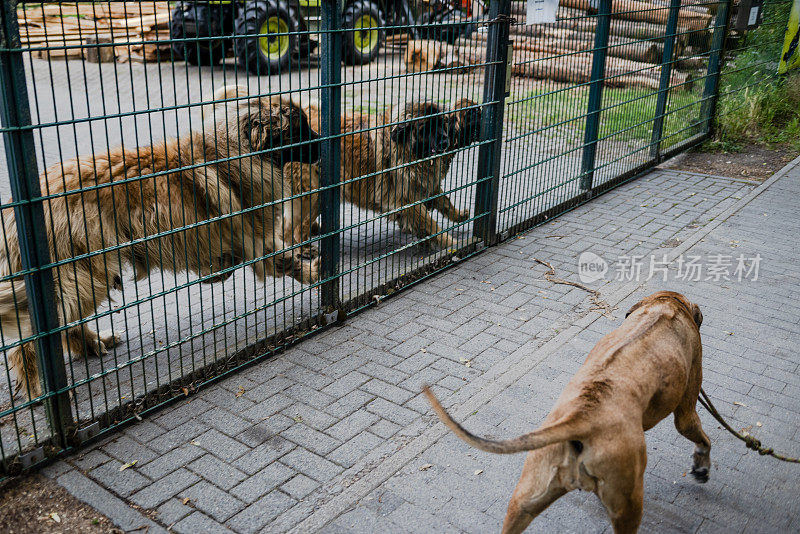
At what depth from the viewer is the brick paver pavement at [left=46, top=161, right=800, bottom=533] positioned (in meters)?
3.54

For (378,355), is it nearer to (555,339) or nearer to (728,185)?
(555,339)

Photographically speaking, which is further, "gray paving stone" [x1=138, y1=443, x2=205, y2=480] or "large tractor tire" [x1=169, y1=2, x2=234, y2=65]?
"large tractor tire" [x1=169, y1=2, x2=234, y2=65]

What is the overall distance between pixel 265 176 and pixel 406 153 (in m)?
1.59

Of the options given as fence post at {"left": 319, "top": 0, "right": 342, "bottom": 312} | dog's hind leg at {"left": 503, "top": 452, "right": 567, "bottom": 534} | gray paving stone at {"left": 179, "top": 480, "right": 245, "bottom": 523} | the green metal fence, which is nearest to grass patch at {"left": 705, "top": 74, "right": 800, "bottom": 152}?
the green metal fence

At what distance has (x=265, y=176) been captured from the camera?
16.6ft

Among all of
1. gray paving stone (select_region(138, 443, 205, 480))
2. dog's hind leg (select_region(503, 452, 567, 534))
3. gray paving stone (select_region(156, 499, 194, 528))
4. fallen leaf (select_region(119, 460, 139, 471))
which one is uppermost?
dog's hind leg (select_region(503, 452, 567, 534))

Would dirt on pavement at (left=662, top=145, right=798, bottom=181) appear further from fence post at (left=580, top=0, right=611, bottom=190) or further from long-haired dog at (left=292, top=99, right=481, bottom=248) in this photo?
long-haired dog at (left=292, top=99, right=481, bottom=248)

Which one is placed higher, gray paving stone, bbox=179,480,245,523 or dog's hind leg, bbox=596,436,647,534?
dog's hind leg, bbox=596,436,647,534

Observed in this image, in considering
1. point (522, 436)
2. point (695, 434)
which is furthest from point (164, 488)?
Result: point (695, 434)

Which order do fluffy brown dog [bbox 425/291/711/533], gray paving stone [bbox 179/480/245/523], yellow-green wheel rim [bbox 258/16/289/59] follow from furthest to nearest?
yellow-green wheel rim [bbox 258/16/289/59]
gray paving stone [bbox 179/480/245/523]
fluffy brown dog [bbox 425/291/711/533]

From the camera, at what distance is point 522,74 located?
7.04m

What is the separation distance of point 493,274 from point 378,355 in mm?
1954

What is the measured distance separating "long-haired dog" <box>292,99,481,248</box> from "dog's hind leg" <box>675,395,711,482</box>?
3.07 m

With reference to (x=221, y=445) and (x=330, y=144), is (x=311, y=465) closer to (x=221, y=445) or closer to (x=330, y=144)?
(x=221, y=445)
